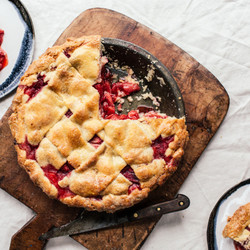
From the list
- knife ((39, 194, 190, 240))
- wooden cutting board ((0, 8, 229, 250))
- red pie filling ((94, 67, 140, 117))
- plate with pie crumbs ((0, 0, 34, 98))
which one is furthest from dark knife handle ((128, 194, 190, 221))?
plate with pie crumbs ((0, 0, 34, 98))

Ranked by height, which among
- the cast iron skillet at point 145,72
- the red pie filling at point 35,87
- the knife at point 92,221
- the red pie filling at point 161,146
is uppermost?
the cast iron skillet at point 145,72

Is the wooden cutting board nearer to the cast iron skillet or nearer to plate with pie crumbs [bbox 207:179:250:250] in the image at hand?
the cast iron skillet

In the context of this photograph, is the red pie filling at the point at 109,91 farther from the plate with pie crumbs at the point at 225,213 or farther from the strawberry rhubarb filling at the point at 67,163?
the plate with pie crumbs at the point at 225,213

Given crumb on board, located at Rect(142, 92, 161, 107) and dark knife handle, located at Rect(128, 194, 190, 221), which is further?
crumb on board, located at Rect(142, 92, 161, 107)

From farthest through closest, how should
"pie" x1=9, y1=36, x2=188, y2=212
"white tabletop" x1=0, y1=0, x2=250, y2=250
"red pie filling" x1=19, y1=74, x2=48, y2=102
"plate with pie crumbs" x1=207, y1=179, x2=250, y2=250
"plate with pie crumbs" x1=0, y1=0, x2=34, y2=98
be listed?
"plate with pie crumbs" x1=0, y1=0, x2=34, y2=98
"white tabletop" x1=0, y1=0, x2=250, y2=250
"plate with pie crumbs" x1=207, y1=179, x2=250, y2=250
"red pie filling" x1=19, y1=74, x2=48, y2=102
"pie" x1=9, y1=36, x2=188, y2=212

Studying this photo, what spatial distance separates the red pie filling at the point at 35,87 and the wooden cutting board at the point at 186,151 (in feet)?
1.42

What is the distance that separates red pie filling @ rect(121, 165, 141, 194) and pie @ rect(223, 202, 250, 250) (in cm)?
74

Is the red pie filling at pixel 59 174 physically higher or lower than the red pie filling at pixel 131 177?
lower

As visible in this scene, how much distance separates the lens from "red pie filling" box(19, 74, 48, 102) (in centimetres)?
206

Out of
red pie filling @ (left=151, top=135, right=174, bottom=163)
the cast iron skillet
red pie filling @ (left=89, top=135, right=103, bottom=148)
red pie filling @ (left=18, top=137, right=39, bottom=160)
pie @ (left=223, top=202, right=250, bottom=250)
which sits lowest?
pie @ (left=223, top=202, right=250, bottom=250)

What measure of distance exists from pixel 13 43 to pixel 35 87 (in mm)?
712

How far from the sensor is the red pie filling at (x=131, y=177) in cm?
Answer: 198

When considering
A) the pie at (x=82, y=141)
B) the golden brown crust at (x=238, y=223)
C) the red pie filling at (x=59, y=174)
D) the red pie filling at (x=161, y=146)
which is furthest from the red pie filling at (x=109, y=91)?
the golden brown crust at (x=238, y=223)

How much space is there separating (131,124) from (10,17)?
4.75 ft
